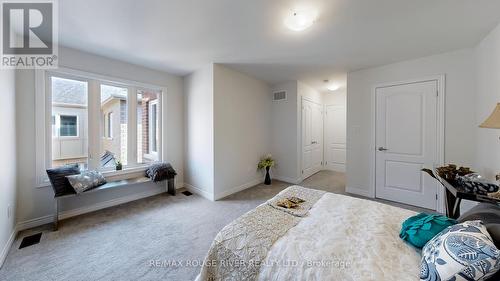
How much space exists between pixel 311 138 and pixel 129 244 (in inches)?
173

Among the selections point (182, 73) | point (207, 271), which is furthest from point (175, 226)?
point (182, 73)

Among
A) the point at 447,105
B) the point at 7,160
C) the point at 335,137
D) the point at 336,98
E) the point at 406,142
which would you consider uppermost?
the point at 336,98

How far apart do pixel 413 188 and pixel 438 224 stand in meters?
2.54

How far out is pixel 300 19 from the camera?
1939mm

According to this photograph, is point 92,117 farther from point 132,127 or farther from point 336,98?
point 336,98

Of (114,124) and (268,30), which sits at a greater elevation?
(268,30)

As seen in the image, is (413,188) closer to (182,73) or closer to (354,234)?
(354,234)

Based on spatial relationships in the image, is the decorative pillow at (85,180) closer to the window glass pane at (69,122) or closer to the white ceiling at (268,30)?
the window glass pane at (69,122)

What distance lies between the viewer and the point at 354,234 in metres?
1.26

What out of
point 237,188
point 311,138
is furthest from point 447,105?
point 237,188

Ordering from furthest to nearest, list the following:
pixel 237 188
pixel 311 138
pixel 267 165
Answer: pixel 311 138, pixel 267 165, pixel 237 188

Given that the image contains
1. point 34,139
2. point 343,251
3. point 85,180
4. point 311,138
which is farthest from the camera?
point 311,138

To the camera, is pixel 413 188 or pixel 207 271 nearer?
pixel 207 271

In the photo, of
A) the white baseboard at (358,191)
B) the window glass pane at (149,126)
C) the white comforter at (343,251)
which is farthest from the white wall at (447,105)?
the window glass pane at (149,126)
